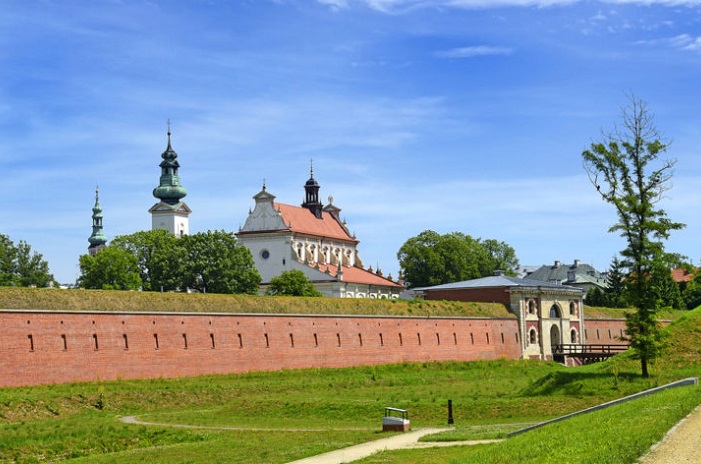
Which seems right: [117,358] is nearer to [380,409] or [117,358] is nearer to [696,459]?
[380,409]

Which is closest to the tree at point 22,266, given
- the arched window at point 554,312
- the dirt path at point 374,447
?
the arched window at point 554,312

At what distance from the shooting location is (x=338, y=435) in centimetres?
2866

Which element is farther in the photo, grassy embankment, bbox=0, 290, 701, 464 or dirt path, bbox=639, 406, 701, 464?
grassy embankment, bbox=0, 290, 701, 464

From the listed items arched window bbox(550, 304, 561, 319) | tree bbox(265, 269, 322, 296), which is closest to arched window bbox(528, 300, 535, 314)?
arched window bbox(550, 304, 561, 319)

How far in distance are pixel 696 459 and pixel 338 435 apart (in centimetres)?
1392

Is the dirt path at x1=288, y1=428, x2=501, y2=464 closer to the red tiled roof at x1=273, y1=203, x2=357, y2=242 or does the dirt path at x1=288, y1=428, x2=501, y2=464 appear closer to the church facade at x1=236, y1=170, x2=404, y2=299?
the church facade at x1=236, y1=170, x2=404, y2=299

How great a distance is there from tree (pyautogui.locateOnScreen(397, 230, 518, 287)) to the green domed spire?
1159 inches

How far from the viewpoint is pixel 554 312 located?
79250 mm

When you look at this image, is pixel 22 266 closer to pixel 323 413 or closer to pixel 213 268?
pixel 213 268

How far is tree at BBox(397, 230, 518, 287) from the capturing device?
118438 millimetres

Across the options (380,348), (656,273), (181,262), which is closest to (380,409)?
(656,273)

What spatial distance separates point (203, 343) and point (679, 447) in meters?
34.0

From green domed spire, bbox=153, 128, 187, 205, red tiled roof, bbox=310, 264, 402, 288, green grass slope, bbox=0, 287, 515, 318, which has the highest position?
green domed spire, bbox=153, 128, 187, 205

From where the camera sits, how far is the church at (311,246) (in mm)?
105312
